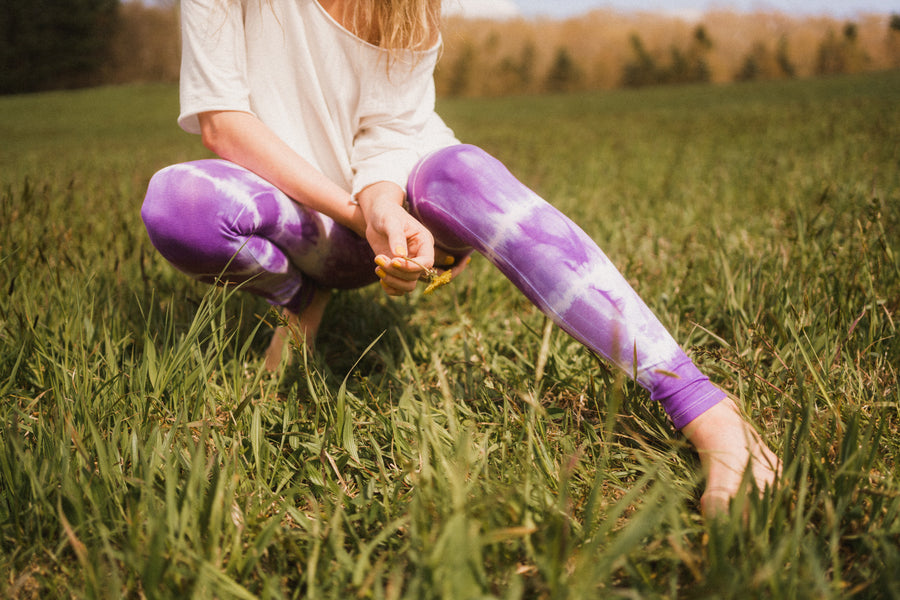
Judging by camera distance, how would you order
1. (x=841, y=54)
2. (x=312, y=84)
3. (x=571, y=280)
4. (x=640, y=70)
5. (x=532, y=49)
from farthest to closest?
(x=532, y=49)
(x=640, y=70)
(x=841, y=54)
(x=312, y=84)
(x=571, y=280)

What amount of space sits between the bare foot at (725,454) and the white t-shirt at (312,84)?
0.76 meters

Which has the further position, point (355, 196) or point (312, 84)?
point (312, 84)

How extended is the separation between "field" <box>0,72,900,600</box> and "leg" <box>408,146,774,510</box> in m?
0.08

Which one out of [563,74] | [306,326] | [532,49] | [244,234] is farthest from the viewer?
[532,49]

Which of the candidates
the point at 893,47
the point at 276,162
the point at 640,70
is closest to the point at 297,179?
the point at 276,162

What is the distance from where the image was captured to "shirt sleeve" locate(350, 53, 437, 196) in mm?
1322

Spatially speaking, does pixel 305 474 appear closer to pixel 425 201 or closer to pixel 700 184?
pixel 425 201

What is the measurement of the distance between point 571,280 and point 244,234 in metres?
0.69

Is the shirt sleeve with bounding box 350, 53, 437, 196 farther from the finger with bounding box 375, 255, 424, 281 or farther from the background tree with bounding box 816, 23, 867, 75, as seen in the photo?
the background tree with bounding box 816, 23, 867, 75

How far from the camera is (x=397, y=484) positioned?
891mm

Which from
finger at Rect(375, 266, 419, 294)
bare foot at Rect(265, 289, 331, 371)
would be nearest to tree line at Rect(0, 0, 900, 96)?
bare foot at Rect(265, 289, 331, 371)

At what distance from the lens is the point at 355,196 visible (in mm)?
1227

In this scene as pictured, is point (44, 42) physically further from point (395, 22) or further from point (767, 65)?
point (395, 22)

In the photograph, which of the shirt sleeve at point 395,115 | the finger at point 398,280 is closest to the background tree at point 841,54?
the shirt sleeve at point 395,115
